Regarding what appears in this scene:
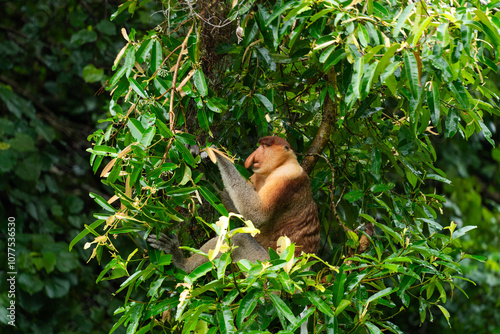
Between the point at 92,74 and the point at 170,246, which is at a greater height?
the point at 92,74

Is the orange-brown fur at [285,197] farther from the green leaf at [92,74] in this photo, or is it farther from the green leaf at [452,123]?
the green leaf at [92,74]

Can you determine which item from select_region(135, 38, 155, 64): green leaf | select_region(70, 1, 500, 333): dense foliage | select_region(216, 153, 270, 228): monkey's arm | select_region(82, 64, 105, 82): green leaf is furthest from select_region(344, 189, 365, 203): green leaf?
select_region(82, 64, 105, 82): green leaf

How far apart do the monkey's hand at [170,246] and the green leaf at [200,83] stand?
1.45 ft

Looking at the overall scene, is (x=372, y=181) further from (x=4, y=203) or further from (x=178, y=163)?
(x=4, y=203)

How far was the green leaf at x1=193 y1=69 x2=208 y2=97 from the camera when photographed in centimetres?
151

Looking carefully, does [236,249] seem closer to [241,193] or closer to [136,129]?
[241,193]

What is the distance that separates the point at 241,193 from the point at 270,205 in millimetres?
119

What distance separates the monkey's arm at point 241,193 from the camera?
1699mm

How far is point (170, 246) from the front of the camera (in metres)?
1.71

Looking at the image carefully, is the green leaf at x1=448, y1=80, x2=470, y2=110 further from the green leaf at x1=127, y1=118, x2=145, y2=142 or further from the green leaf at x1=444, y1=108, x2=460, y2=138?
the green leaf at x1=127, y1=118, x2=145, y2=142

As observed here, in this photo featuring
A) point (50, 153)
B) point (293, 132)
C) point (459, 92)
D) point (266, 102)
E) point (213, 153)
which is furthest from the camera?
point (50, 153)

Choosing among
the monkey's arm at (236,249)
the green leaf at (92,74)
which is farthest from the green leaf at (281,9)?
the green leaf at (92,74)

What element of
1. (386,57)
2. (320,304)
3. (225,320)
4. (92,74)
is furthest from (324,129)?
(92,74)

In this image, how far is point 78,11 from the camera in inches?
142
